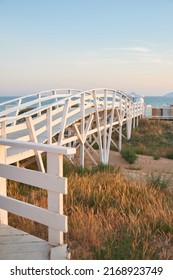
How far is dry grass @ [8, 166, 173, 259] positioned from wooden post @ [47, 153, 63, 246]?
0.81 feet

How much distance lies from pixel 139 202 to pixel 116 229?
1137 mm

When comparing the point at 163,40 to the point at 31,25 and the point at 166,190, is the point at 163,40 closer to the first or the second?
the point at 31,25

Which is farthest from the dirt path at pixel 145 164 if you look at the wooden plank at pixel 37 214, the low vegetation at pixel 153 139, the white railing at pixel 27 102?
the wooden plank at pixel 37 214

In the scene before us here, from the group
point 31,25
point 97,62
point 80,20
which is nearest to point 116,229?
point 80,20

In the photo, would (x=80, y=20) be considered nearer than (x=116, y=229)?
No

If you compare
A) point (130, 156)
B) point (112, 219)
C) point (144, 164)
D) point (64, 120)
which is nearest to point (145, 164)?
point (144, 164)

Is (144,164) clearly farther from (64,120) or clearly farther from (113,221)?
(113,221)

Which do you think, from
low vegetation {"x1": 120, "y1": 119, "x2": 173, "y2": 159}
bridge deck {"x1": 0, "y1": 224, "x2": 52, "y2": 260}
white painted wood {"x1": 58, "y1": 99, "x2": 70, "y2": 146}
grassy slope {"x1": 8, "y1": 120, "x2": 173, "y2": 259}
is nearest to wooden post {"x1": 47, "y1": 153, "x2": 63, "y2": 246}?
bridge deck {"x1": 0, "y1": 224, "x2": 52, "y2": 260}

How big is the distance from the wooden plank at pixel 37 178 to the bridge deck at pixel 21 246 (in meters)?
0.57

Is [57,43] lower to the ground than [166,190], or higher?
higher

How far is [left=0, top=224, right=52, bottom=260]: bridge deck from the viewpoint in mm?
3451

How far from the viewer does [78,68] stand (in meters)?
23.2

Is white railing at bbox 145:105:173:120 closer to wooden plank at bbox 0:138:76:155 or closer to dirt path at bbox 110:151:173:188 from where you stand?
dirt path at bbox 110:151:173:188
